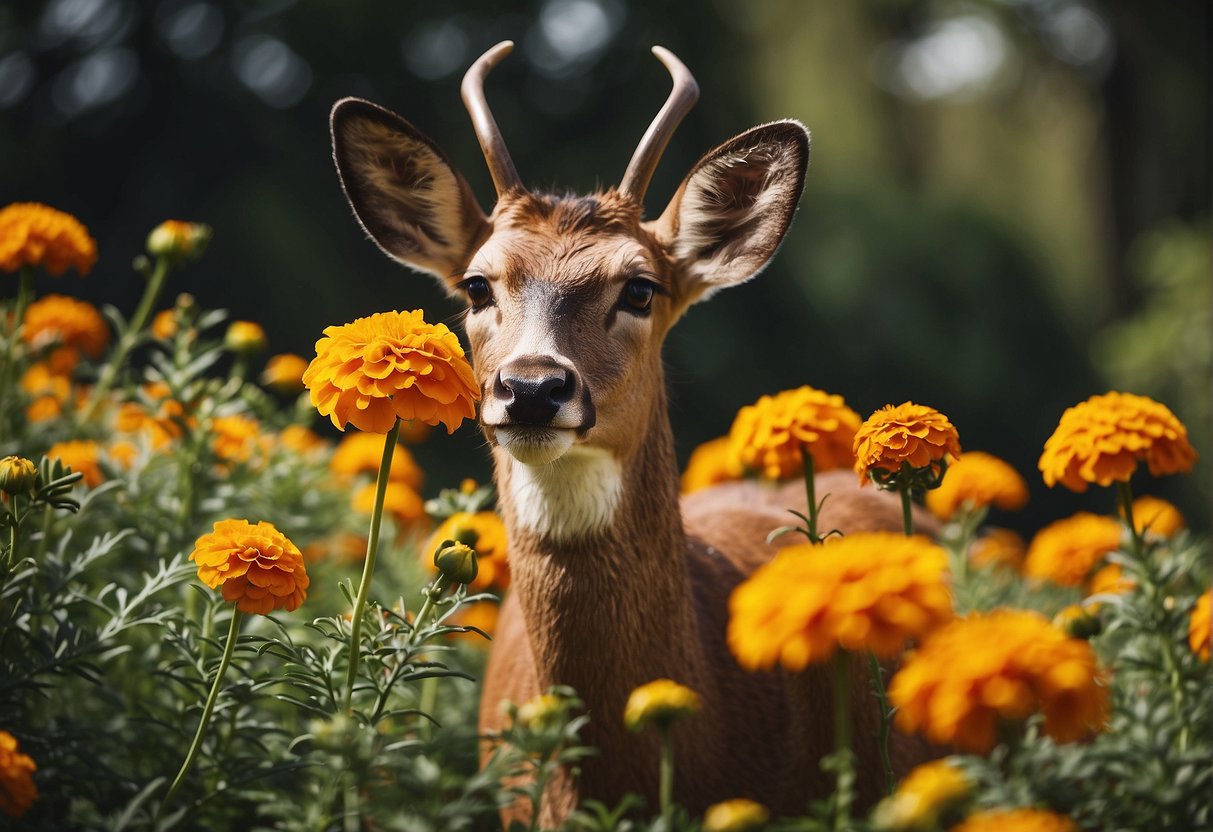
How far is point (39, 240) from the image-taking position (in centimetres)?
340

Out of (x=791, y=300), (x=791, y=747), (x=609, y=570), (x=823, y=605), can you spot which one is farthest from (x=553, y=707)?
(x=791, y=300)

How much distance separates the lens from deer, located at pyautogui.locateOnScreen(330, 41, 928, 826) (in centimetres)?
288

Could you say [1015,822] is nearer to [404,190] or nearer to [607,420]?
[607,420]

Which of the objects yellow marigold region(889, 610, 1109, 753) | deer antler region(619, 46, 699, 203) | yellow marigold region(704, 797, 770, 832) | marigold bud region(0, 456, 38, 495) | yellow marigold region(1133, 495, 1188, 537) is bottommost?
yellow marigold region(704, 797, 770, 832)

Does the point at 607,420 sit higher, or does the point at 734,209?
the point at 734,209

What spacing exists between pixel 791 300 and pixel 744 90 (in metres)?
1.65

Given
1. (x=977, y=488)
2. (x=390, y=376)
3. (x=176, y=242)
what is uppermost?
(x=176, y=242)

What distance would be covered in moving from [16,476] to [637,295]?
4.81 ft

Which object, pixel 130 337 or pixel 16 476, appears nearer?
pixel 16 476

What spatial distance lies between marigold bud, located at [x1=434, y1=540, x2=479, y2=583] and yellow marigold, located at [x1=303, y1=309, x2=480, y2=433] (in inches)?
9.5

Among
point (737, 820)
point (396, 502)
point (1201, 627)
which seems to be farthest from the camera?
point (396, 502)

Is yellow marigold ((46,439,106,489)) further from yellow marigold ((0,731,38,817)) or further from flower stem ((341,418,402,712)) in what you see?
flower stem ((341,418,402,712))

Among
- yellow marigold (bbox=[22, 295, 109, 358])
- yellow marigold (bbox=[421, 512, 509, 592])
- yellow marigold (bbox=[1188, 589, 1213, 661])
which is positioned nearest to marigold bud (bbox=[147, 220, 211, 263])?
yellow marigold (bbox=[22, 295, 109, 358])

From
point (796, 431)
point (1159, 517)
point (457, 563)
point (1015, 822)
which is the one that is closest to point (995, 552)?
point (1159, 517)
